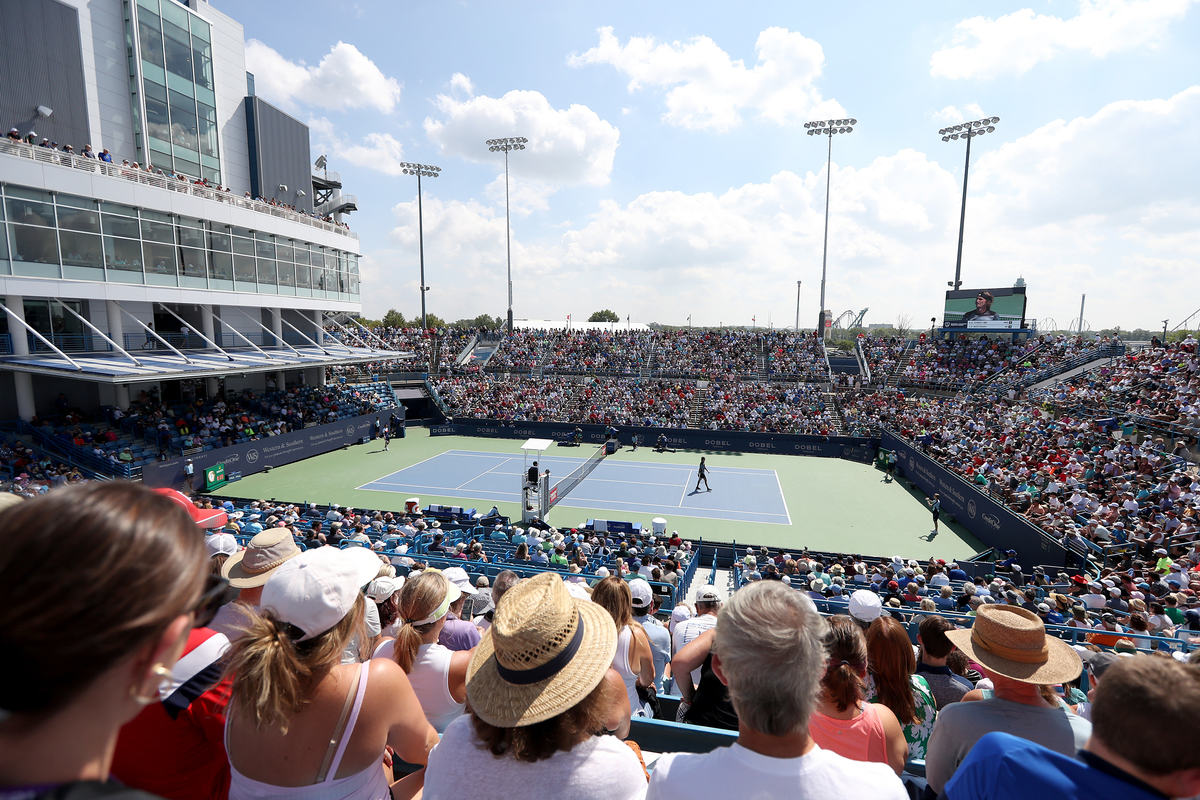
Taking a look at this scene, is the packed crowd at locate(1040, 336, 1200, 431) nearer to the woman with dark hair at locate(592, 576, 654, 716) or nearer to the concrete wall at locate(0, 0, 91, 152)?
the woman with dark hair at locate(592, 576, 654, 716)

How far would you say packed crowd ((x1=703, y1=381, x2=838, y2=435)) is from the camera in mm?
31594

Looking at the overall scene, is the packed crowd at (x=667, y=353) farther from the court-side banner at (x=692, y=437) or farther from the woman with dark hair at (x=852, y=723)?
the woman with dark hair at (x=852, y=723)

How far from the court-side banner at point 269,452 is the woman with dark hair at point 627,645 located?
66.1ft

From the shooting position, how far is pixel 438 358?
4566cm

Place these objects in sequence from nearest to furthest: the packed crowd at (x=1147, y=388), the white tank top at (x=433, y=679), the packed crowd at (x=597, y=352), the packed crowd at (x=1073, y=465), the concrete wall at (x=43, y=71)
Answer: the white tank top at (x=433, y=679) < the packed crowd at (x=1073, y=465) < the packed crowd at (x=1147, y=388) < the concrete wall at (x=43, y=71) < the packed crowd at (x=597, y=352)

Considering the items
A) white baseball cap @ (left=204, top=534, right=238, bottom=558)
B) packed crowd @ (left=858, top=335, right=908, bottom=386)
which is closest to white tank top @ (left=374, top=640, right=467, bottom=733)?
white baseball cap @ (left=204, top=534, right=238, bottom=558)

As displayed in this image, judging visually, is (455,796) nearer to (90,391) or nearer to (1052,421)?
(1052,421)

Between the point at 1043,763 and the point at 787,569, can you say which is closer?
the point at 1043,763

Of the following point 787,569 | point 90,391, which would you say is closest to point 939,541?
point 787,569

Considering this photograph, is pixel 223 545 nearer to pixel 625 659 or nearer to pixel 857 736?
pixel 625 659

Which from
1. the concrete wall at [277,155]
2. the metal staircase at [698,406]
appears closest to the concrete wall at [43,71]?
the concrete wall at [277,155]

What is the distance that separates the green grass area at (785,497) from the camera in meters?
17.9

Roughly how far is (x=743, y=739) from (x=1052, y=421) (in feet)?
89.3

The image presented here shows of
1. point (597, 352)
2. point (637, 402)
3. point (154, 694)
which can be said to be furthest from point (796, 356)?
point (154, 694)
